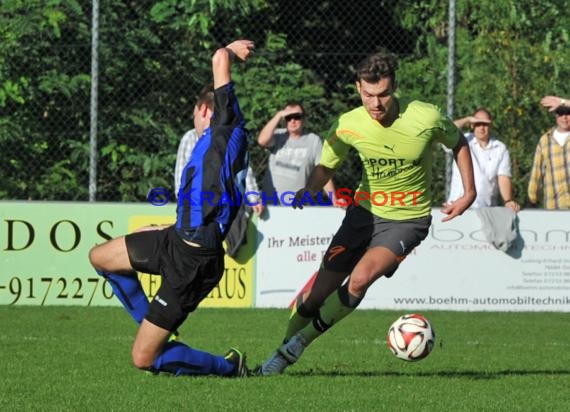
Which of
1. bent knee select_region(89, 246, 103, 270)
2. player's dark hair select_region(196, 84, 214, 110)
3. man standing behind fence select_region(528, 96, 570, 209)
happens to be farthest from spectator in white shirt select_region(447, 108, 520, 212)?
bent knee select_region(89, 246, 103, 270)

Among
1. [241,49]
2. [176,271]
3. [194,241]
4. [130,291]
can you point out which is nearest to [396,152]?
[241,49]

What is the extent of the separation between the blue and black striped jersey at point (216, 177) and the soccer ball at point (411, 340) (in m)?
1.28

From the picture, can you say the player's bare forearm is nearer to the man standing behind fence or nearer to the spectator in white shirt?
the spectator in white shirt

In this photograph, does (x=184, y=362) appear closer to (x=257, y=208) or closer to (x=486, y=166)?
(x=257, y=208)

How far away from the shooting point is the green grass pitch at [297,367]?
6691 mm

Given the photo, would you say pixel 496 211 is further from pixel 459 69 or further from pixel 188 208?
pixel 188 208

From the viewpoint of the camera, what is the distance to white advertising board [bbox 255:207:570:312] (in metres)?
12.9

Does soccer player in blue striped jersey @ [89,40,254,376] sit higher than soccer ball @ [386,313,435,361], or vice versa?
soccer player in blue striped jersey @ [89,40,254,376]

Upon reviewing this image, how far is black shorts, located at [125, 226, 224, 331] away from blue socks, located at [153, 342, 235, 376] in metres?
0.18

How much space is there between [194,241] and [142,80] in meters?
7.17

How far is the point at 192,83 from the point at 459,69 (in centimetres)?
315

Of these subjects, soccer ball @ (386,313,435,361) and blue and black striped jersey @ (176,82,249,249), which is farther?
soccer ball @ (386,313,435,361)

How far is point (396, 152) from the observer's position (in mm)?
8070

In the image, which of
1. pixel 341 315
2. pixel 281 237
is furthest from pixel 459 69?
pixel 341 315
